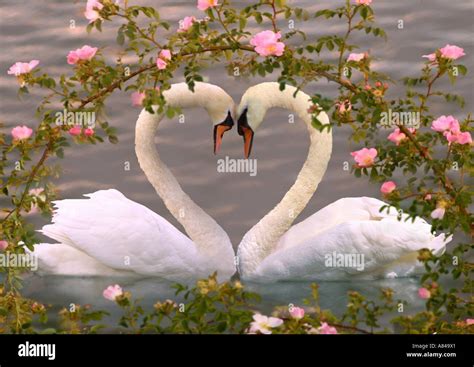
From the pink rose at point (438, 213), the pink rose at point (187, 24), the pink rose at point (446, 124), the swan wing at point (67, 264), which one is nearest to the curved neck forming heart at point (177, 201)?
the swan wing at point (67, 264)

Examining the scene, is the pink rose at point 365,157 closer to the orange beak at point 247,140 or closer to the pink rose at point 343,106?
the pink rose at point 343,106

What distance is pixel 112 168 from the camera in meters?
4.36

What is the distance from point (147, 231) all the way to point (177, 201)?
0.22m

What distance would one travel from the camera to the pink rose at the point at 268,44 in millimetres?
3352

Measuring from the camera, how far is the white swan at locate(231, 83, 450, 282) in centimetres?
411

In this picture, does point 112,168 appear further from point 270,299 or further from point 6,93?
point 270,299

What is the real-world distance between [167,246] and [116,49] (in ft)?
2.76

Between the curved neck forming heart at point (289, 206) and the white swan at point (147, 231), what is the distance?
0.29 ft

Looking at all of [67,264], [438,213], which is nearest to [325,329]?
[438,213]

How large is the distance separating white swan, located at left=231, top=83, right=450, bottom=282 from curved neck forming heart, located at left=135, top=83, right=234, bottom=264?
0.13 m

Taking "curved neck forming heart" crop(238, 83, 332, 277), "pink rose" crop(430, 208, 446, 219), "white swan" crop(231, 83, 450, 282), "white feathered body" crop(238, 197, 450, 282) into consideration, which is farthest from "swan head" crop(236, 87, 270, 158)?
"pink rose" crop(430, 208, 446, 219)

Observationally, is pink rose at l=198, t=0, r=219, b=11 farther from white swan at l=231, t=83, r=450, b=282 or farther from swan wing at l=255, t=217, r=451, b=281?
A: swan wing at l=255, t=217, r=451, b=281

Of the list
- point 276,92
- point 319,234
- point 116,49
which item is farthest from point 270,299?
point 116,49

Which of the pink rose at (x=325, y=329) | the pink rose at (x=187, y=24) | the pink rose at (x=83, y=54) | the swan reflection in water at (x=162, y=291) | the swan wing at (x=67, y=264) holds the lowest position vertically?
the pink rose at (x=325, y=329)
